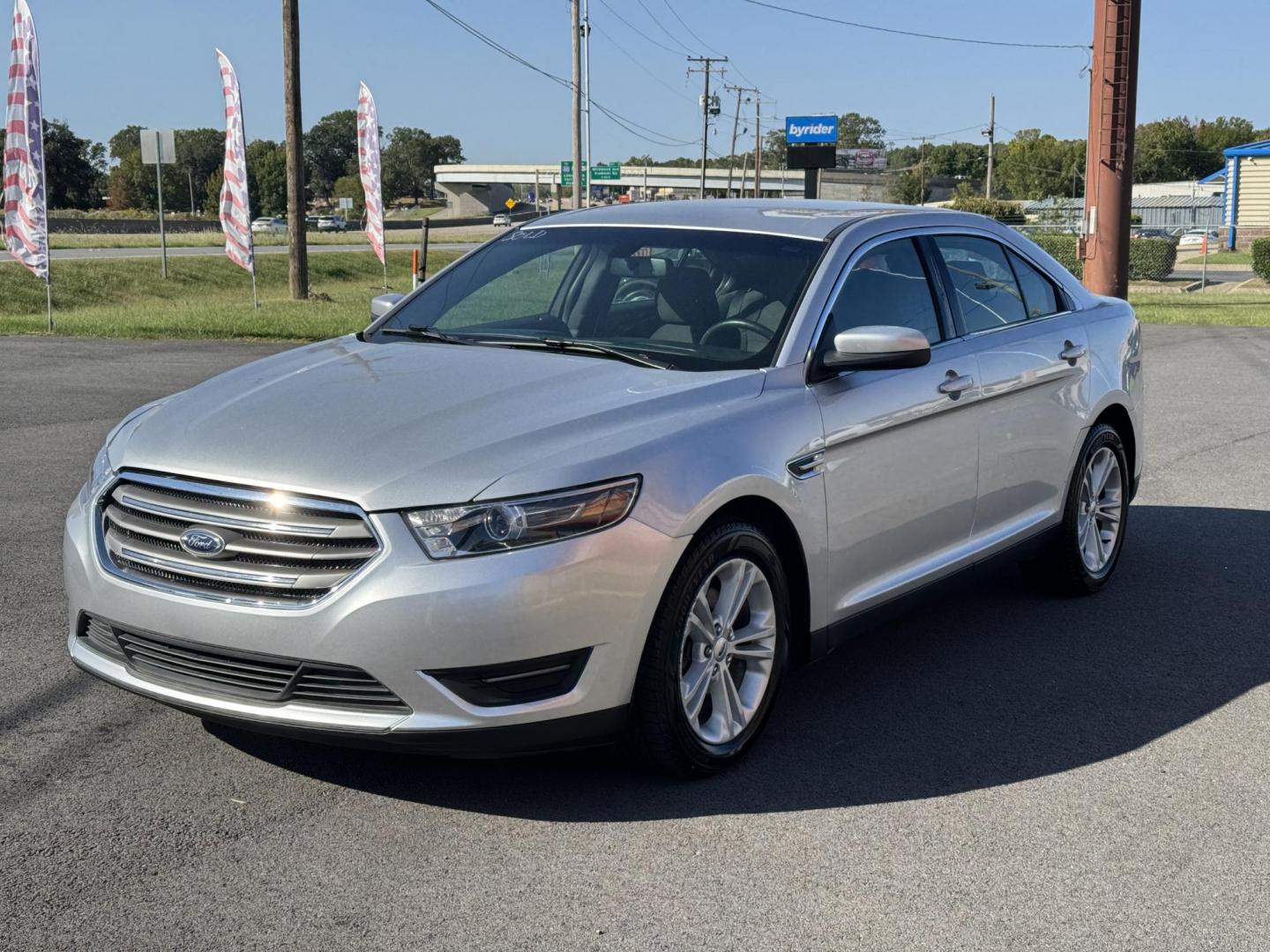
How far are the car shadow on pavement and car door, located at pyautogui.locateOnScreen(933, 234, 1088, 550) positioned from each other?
465 mm

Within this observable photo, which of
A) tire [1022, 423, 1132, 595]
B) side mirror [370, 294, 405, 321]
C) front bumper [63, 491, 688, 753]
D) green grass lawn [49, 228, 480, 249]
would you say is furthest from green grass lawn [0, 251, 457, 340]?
front bumper [63, 491, 688, 753]

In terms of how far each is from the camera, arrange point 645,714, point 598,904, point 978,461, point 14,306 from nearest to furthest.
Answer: point 598,904, point 645,714, point 978,461, point 14,306

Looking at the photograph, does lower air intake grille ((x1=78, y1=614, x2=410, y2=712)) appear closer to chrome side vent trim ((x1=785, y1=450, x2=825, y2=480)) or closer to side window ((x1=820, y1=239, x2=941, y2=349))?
chrome side vent trim ((x1=785, y1=450, x2=825, y2=480))

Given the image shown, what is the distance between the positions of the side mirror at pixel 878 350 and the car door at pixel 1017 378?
0.90m

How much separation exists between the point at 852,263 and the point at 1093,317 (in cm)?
198

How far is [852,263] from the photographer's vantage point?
507cm

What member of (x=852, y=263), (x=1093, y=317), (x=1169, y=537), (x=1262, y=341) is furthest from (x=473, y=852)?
(x=1262, y=341)

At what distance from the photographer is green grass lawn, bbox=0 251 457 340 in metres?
19.9

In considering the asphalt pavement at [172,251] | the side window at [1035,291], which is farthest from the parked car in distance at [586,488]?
the asphalt pavement at [172,251]

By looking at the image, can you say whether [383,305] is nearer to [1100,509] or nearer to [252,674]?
[252,674]

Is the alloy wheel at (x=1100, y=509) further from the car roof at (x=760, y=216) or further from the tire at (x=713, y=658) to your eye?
the tire at (x=713, y=658)

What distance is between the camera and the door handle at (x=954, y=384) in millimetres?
5176

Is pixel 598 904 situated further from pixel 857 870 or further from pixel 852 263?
pixel 852 263

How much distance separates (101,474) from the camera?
420 centimetres
